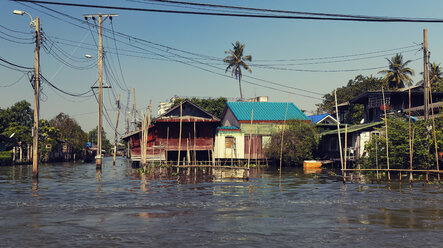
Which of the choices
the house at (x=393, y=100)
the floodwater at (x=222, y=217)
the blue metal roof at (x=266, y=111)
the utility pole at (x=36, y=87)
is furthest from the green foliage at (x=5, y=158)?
the house at (x=393, y=100)

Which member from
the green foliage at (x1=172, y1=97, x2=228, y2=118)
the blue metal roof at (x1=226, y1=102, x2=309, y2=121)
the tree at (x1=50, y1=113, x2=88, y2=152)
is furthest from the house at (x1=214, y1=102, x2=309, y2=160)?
the tree at (x1=50, y1=113, x2=88, y2=152)

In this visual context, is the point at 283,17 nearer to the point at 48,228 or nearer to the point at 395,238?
the point at 395,238

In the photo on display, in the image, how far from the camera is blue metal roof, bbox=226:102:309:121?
171ft

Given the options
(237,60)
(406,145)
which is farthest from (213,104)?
(406,145)

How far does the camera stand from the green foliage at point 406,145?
30.9 metres

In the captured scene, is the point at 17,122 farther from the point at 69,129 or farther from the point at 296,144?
the point at 296,144

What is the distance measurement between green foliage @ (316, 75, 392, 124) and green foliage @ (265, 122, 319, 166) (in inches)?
544

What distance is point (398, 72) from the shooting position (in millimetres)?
68875

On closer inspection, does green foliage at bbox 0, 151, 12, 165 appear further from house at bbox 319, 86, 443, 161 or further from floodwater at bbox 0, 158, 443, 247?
house at bbox 319, 86, 443, 161

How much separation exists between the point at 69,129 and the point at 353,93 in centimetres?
5301

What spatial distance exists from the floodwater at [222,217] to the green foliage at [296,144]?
22.4m

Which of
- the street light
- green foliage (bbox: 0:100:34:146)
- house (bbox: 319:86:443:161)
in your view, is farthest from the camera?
green foliage (bbox: 0:100:34:146)

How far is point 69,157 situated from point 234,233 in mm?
79727

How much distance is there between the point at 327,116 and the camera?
197 feet
